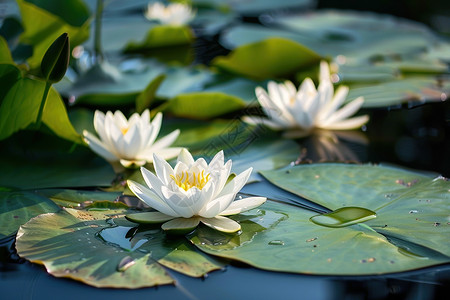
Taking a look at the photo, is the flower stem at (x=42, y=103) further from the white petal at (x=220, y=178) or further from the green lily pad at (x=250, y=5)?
the green lily pad at (x=250, y=5)

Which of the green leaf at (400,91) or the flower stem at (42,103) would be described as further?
the green leaf at (400,91)

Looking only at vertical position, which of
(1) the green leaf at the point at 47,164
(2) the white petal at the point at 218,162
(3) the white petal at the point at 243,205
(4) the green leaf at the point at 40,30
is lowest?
(1) the green leaf at the point at 47,164

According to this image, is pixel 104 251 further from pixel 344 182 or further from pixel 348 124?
pixel 348 124

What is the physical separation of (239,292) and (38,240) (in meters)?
0.47

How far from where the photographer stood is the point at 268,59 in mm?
2555

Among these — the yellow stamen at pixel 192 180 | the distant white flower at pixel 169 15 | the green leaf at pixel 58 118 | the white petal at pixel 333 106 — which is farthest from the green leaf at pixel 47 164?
the distant white flower at pixel 169 15

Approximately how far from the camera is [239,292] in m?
1.13

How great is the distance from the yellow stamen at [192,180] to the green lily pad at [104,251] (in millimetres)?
126

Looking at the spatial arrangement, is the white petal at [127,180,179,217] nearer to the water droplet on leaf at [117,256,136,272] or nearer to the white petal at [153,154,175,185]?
the white petal at [153,154,175,185]

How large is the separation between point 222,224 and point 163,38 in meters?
2.25

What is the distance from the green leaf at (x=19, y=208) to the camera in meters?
1.38

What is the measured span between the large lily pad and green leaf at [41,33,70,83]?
64 cm

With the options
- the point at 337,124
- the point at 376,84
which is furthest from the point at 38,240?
the point at 376,84

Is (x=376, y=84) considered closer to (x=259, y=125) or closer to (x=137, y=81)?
(x=259, y=125)
